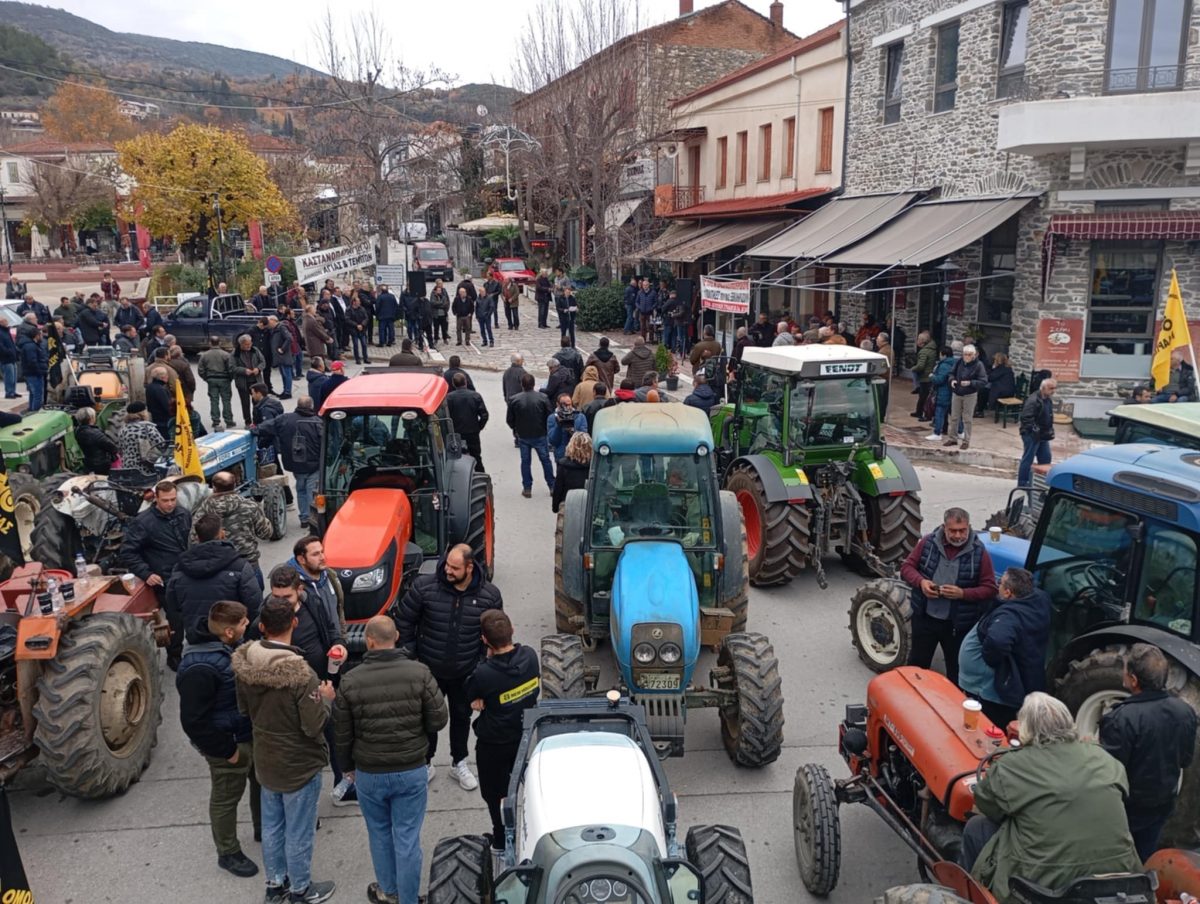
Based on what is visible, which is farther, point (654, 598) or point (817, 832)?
point (654, 598)

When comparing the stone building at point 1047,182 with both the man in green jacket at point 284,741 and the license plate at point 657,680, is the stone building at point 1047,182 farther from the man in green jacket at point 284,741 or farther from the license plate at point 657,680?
the man in green jacket at point 284,741

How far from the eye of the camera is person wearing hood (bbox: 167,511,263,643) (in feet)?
19.5

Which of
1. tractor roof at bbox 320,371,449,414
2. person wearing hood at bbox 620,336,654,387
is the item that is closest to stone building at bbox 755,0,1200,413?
person wearing hood at bbox 620,336,654,387

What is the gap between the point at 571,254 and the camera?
39.6m

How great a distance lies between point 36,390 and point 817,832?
15.8 meters

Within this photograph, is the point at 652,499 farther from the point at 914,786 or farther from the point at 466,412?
the point at 466,412

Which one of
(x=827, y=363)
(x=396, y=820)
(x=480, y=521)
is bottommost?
(x=396, y=820)

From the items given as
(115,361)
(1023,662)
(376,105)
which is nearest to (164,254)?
(376,105)

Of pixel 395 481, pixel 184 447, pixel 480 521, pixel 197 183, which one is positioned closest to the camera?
pixel 395 481

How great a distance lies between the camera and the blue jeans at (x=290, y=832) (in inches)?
187

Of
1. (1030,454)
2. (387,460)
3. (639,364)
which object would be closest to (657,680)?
(387,460)

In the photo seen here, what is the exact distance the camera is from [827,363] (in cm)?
880

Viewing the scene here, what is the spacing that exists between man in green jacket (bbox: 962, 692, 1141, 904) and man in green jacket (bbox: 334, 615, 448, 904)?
8.30 ft

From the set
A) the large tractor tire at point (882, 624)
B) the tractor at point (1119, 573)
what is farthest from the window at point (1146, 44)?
the tractor at point (1119, 573)
